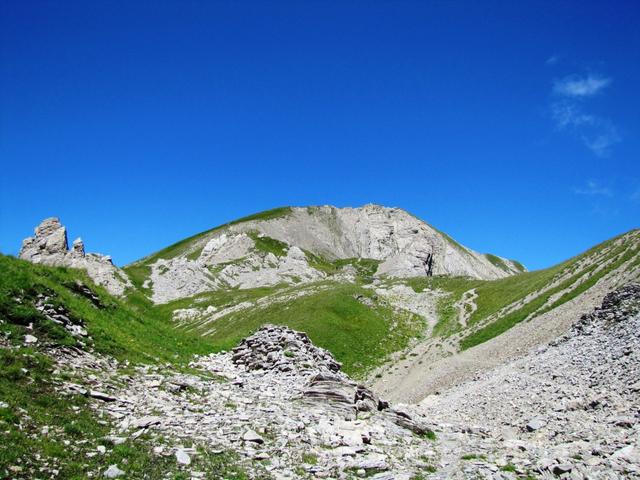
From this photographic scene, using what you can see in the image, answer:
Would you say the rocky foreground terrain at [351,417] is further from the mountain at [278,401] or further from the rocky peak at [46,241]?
the rocky peak at [46,241]

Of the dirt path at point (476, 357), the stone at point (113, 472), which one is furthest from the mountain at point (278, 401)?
the dirt path at point (476, 357)

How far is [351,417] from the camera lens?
2086 cm

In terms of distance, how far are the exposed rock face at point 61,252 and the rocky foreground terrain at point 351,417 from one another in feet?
364

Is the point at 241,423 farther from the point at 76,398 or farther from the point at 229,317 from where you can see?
the point at 229,317

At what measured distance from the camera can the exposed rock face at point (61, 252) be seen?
125500 millimetres

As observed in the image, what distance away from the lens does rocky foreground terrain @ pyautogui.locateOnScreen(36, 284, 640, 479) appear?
15359mm

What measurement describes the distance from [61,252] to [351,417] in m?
131

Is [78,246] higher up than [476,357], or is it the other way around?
[78,246]

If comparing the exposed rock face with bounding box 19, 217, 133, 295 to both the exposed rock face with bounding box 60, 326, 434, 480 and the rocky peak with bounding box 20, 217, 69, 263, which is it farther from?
the exposed rock face with bounding box 60, 326, 434, 480

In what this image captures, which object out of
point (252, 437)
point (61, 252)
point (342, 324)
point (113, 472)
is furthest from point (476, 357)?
point (61, 252)

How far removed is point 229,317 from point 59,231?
69029 millimetres

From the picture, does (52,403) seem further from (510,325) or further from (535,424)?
(510,325)

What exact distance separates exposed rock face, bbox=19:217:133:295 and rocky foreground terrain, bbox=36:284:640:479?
111 m

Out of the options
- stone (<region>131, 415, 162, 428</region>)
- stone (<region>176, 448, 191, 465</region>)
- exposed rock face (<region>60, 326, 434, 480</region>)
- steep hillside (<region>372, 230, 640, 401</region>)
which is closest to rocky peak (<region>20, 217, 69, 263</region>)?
steep hillside (<region>372, 230, 640, 401</region>)
